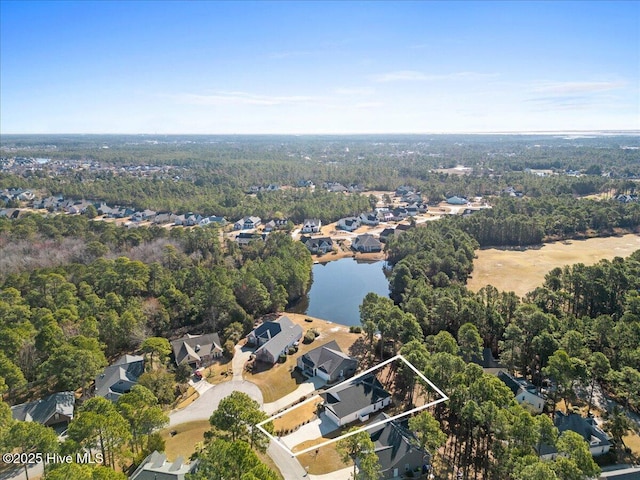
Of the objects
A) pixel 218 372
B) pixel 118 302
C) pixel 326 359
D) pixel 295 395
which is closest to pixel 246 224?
pixel 118 302

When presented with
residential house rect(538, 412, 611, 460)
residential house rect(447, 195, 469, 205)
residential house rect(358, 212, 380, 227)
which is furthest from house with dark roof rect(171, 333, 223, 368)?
residential house rect(447, 195, 469, 205)

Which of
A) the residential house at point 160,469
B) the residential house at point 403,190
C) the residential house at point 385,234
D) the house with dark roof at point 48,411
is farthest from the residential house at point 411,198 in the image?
the residential house at point 160,469

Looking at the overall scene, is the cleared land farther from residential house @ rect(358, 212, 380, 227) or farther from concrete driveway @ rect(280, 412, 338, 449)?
concrete driveway @ rect(280, 412, 338, 449)

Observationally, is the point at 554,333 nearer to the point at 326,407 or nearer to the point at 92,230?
the point at 326,407

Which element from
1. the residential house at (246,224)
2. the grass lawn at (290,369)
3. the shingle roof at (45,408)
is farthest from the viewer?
the residential house at (246,224)

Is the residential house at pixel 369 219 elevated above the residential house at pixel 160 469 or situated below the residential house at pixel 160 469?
above

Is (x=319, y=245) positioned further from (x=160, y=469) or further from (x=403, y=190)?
(x=403, y=190)

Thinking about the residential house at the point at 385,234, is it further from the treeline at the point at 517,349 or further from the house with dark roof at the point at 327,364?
the house with dark roof at the point at 327,364
